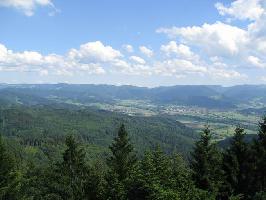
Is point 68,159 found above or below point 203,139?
below

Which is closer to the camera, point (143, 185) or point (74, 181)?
point (143, 185)

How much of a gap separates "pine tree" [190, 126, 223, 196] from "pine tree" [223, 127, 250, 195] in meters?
2.99

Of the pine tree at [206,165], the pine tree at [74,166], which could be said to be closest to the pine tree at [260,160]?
the pine tree at [206,165]

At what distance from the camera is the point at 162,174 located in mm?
35062

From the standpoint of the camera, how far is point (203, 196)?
32.8 m

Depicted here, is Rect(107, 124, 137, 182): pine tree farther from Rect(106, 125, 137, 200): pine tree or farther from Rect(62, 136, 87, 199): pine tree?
Rect(62, 136, 87, 199): pine tree

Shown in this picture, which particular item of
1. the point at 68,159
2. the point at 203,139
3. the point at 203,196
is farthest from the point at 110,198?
the point at 68,159

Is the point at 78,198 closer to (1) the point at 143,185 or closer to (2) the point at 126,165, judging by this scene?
(2) the point at 126,165

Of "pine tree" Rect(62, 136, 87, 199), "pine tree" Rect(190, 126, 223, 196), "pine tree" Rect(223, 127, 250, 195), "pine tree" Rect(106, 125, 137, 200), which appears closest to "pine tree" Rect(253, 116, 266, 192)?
"pine tree" Rect(223, 127, 250, 195)

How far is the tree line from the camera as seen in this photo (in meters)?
34.4

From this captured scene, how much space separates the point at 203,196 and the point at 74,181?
27.8 m

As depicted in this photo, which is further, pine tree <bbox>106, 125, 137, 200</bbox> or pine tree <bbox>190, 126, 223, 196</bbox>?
pine tree <bbox>106, 125, 137, 200</bbox>

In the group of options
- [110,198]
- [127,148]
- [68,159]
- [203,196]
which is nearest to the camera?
[203,196]

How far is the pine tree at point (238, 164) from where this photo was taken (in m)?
49.7
